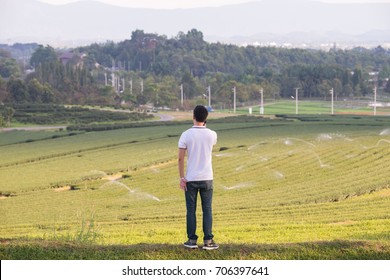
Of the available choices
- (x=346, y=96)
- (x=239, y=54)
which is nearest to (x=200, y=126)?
(x=346, y=96)

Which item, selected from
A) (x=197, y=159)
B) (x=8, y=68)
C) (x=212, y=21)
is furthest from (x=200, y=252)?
(x=8, y=68)

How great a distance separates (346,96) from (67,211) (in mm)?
47437

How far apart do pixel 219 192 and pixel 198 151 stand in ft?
52.9

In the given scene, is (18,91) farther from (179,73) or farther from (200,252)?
(200,252)

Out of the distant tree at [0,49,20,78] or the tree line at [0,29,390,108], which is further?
the distant tree at [0,49,20,78]

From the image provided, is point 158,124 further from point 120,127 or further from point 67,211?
point 67,211

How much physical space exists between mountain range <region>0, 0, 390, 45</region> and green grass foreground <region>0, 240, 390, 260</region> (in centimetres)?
4702

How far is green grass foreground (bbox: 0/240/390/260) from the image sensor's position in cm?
775

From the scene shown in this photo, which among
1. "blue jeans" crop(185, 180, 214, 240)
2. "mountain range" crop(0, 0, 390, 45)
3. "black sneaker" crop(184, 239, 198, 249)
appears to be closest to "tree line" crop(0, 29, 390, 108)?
"mountain range" crop(0, 0, 390, 45)

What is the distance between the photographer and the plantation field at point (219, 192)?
8.10 meters

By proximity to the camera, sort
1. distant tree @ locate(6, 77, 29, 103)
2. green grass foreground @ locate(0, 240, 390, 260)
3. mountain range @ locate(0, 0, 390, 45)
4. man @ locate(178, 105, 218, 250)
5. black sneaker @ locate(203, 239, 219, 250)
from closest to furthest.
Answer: green grass foreground @ locate(0, 240, 390, 260), black sneaker @ locate(203, 239, 219, 250), man @ locate(178, 105, 218, 250), mountain range @ locate(0, 0, 390, 45), distant tree @ locate(6, 77, 29, 103)

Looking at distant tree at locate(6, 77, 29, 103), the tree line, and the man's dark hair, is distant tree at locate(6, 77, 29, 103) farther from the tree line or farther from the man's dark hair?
the man's dark hair

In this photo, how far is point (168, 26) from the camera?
70750mm

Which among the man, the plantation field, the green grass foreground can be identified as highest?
the man
